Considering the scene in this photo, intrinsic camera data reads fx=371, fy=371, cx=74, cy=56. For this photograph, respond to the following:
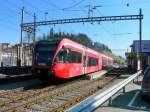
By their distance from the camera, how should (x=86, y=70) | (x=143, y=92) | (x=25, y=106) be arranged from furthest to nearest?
(x=86, y=70), (x=143, y=92), (x=25, y=106)

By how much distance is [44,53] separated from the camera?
930 inches

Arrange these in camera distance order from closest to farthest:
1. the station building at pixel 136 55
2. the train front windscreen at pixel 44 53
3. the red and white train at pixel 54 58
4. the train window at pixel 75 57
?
the red and white train at pixel 54 58
the train front windscreen at pixel 44 53
the train window at pixel 75 57
the station building at pixel 136 55

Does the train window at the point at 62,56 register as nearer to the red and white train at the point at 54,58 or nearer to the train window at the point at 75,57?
the red and white train at the point at 54,58

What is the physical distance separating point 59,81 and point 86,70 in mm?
6385

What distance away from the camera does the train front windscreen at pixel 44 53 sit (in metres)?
23.2

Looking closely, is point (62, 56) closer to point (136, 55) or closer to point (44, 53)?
point (44, 53)

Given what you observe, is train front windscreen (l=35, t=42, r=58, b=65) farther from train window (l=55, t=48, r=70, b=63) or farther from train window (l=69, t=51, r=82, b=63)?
train window (l=69, t=51, r=82, b=63)

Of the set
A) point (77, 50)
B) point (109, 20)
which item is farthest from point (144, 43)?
point (77, 50)

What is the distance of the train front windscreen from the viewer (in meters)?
23.2

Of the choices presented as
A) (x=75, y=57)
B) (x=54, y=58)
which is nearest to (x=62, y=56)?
(x=54, y=58)

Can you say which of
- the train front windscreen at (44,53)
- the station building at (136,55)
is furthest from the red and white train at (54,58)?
the station building at (136,55)

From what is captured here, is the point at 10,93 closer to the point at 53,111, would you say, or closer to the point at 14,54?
the point at 53,111

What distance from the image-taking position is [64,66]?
2419cm

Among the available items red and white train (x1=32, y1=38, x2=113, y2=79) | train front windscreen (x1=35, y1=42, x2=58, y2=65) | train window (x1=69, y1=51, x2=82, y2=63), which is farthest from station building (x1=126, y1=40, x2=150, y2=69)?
train front windscreen (x1=35, y1=42, x2=58, y2=65)
